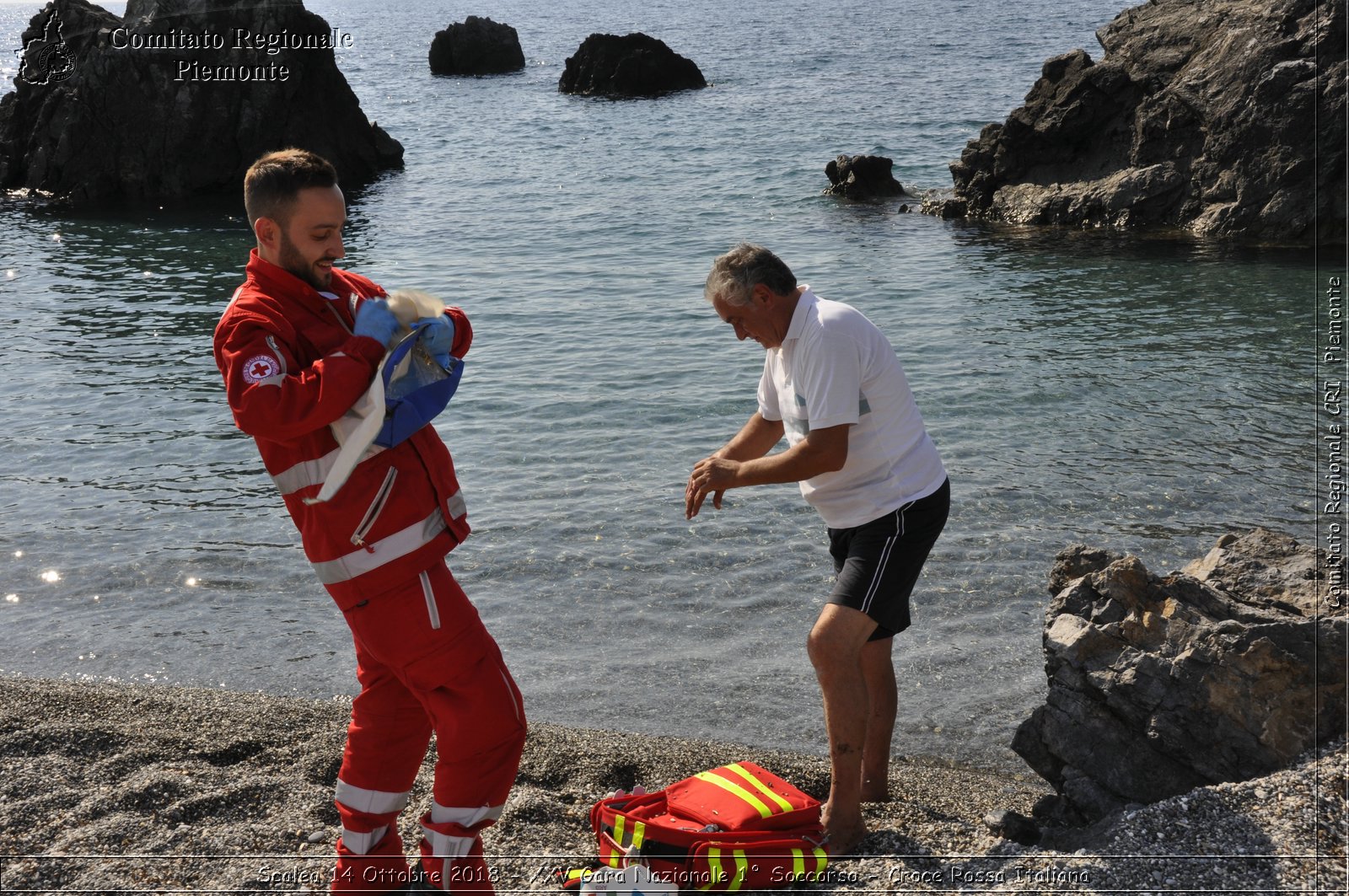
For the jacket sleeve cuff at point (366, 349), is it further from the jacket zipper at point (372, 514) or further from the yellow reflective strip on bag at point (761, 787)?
the yellow reflective strip on bag at point (761, 787)

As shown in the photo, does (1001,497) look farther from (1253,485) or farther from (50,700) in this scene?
(50,700)

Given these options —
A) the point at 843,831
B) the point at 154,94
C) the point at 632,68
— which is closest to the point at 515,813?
the point at 843,831

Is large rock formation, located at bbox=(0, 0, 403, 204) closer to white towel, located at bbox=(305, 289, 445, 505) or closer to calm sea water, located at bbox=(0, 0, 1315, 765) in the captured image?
calm sea water, located at bbox=(0, 0, 1315, 765)

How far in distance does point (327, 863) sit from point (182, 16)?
2671 centimetres

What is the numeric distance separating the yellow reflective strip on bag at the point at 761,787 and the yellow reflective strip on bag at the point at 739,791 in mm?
49

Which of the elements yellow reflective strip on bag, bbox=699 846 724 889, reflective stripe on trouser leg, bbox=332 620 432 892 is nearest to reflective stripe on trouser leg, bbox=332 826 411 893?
reflective stripe on trouser leg, bbox=332 620 432 892

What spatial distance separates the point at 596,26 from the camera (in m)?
76.4

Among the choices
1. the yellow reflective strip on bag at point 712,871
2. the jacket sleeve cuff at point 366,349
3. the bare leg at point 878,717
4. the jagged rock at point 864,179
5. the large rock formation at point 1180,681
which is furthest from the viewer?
the jagged rock at point 864,179

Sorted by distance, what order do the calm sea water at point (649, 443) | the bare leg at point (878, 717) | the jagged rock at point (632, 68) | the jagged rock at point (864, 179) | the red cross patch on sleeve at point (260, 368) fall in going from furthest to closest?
the jagged rock at point (632, 68) → the jagged rock at point (864, 179) → the calm sea water at point (649, 443) → the bare leg at point (878, 717) → the red cross patch on sleeve at point (260, 368)

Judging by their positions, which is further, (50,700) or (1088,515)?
(1088,515)

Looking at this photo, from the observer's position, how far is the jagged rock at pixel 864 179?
21.8 m

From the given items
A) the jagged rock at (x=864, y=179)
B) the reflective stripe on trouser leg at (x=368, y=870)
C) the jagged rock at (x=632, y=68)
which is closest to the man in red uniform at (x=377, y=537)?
the reflective stripe on trouser leg at (x=368, y=870)

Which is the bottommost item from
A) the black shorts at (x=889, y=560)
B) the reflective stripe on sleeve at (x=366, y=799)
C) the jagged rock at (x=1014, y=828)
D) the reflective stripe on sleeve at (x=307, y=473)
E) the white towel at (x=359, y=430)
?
the jagged rock at (x=1014, y=828)

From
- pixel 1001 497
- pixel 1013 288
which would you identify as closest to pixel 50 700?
pixel 1001 497
